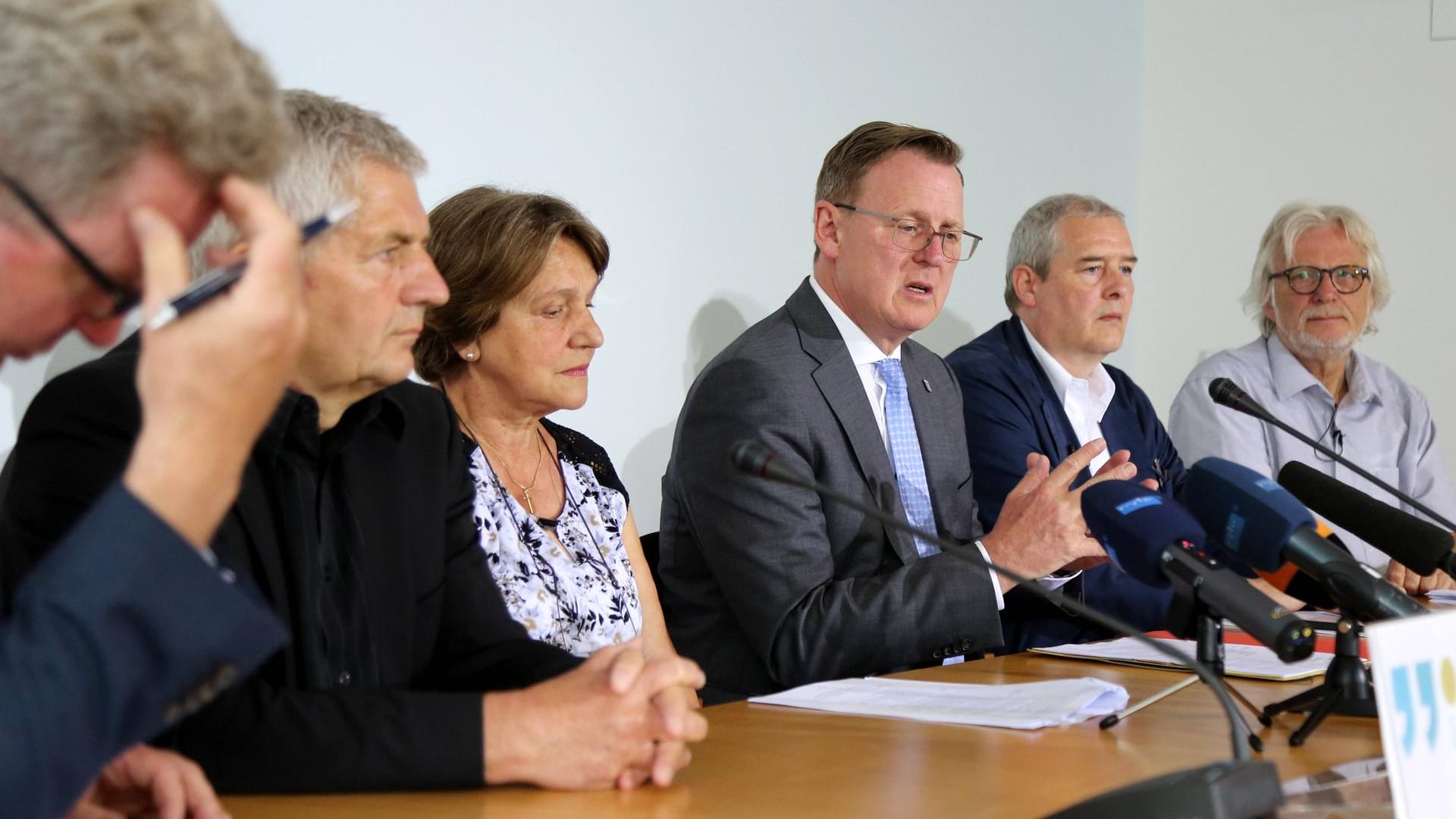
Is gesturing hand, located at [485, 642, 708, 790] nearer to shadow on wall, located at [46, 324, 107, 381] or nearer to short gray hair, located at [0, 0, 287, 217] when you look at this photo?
short gray hair, located at [0, 0, 287, 217]

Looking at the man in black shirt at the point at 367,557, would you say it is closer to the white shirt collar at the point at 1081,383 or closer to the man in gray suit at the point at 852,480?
the man in gray suit at the point at 852,480

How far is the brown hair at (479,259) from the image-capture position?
2461mm

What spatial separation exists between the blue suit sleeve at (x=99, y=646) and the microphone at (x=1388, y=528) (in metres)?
1.54

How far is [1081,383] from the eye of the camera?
3.55m

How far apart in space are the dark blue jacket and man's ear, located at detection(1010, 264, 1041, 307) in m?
0.17

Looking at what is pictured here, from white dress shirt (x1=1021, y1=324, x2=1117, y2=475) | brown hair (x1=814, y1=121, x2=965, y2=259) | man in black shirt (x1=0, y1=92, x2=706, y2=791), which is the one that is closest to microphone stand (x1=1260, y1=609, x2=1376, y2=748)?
man in black shirt (x1=0, y1=92, x2=706, y2=791)

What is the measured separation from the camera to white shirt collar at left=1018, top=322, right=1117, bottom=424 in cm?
350

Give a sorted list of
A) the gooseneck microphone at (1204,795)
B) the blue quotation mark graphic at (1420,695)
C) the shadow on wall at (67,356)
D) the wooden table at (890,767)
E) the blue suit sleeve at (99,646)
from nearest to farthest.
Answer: the blue suit sleeve at (99,646)
the gooseneck microphone at (1204,795)
the blue quotation mark graphic at (1420,695)
the wooden table at (890,767)
the shadow on wall at (67,356)

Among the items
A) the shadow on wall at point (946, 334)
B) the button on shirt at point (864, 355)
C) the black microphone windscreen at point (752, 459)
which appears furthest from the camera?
the shadow on wall at point (946, 334)

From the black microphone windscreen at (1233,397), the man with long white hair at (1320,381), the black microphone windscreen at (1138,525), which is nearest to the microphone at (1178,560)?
the black microphone windscreen at (1138,525)

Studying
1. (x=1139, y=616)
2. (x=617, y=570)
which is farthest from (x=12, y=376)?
(x=1139, y=616)

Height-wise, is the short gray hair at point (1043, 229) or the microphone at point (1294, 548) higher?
the short gray hair at point (1043, 229)

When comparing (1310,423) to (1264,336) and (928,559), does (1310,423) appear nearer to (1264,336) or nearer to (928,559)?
(1264,336)

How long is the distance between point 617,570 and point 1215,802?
1.53 metres
